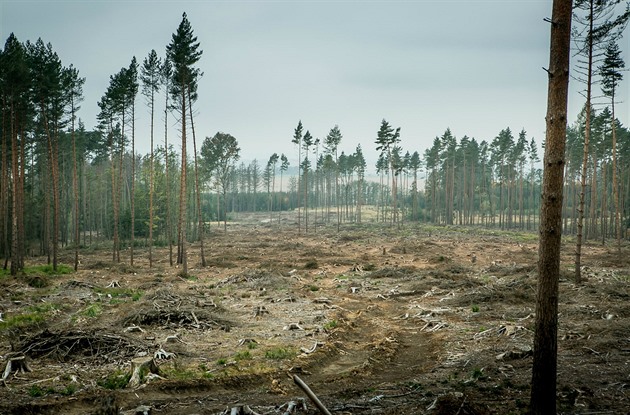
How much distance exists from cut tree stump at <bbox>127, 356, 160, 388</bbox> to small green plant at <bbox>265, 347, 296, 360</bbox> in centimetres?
286

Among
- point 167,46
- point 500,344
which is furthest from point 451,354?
point 167,46

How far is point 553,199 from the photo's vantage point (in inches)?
219

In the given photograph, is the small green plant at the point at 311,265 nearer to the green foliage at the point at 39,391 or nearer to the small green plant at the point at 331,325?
the small green plant at the point at 331,325

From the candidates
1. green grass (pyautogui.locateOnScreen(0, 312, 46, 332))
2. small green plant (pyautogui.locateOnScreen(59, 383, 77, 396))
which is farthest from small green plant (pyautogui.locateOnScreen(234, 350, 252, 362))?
green grass (pyautogui.locateOnScreen(0, 312, 46, 332))

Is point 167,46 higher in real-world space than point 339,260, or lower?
higher

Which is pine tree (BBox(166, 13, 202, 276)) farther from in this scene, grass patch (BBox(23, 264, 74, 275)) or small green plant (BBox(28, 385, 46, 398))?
small green plant (BBox(28, 385, 46, 398))

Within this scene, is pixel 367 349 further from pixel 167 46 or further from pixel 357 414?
pixel 167 46

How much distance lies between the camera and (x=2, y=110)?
25.6 meters

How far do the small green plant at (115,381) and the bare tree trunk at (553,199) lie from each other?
7.73 metres

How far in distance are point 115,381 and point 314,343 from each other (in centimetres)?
533

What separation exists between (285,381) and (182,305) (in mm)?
7698

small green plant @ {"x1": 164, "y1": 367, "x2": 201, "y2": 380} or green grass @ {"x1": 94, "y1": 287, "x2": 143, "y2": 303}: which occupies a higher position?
small green plant @ {"x1": 164, "y1": 367, "x2": 201, "y2": 380}

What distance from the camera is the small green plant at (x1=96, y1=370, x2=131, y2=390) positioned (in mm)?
8297

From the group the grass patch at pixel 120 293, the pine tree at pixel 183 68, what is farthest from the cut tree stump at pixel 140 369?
the pine tree at pixel 183 68
